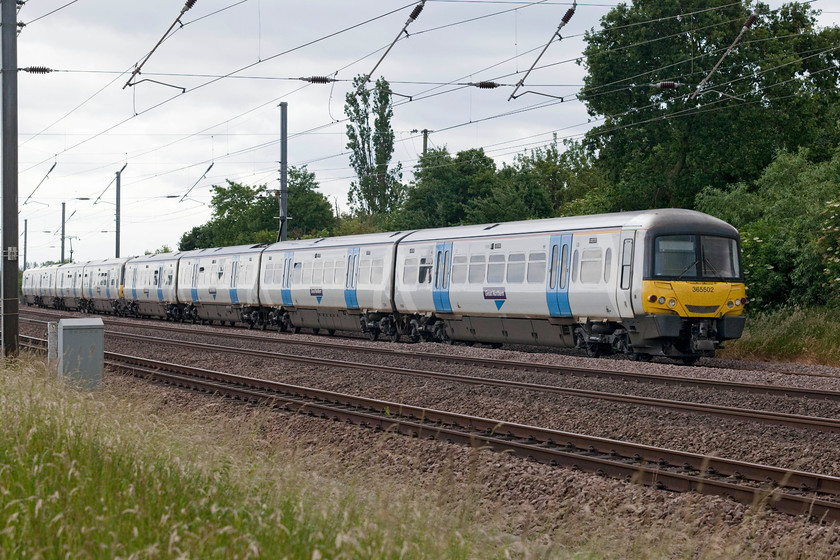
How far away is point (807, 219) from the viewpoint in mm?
24484

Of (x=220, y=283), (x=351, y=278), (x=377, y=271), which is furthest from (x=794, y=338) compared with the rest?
(x=220, y=283)

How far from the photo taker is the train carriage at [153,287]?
44469 millimetres

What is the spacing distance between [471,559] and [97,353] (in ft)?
37.3

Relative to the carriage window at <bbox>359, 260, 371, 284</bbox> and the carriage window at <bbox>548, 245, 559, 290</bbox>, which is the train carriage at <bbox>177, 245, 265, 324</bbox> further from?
the carriage window at <bbox>548, 245, 559, 290</bbox>

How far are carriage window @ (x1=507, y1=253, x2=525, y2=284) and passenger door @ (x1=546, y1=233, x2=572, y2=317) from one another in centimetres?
95

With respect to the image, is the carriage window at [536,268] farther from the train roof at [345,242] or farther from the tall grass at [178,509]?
the tall grass at [178,509]

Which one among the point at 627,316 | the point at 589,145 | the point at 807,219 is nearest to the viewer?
the point at 627,316

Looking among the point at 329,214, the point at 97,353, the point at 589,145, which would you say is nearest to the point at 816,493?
the point at 97,353

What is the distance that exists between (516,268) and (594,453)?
1222 cm

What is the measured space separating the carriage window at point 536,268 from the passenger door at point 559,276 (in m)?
0.21

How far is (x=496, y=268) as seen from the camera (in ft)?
74.9

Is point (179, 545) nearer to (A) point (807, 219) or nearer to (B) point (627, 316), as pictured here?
(B) point (627, 316)

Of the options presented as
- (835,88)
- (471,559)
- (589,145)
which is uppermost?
(835,88)

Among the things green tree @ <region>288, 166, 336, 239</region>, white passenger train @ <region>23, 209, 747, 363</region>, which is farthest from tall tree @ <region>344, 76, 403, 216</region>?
white passenger train @ <region>23, 209, 747, 363</region>
